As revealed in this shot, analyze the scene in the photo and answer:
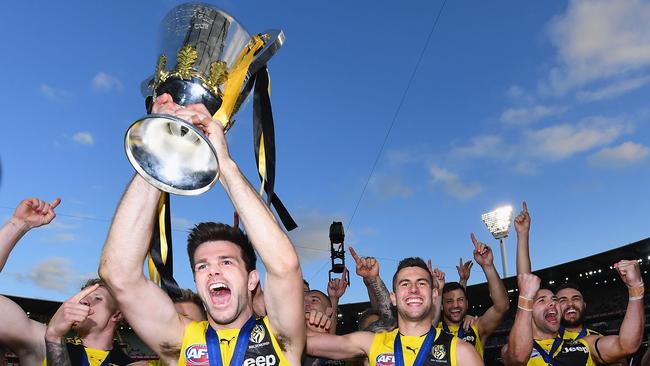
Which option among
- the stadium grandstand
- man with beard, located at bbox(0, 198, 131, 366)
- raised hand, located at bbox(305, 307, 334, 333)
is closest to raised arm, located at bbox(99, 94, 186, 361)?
man with beard, located at bbox(0, 198, 131, 366)

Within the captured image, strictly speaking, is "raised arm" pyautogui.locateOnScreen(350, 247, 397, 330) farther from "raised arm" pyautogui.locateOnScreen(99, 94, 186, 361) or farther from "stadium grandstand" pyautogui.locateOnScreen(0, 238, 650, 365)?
"stadium grandstand" pyautogui.locateOnScreen(0, 238, 650, 365)

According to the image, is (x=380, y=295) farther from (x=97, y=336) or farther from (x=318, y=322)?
(x=97, y=336)

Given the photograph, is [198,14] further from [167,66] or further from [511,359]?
[511,359]

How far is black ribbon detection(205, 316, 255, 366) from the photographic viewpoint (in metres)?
2.63

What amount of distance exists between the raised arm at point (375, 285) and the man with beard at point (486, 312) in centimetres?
66

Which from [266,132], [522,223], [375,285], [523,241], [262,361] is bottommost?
[262,361]

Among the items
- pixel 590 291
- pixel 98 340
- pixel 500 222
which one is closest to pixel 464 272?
pixel 98 340

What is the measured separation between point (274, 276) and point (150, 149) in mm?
762

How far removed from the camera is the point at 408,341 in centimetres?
405

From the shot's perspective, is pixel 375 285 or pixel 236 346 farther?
pixel 375 285

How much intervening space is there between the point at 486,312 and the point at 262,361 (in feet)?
12.1

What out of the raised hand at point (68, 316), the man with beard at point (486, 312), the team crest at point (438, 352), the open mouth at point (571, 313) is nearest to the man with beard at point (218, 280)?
the raised hand at point (68, 316)

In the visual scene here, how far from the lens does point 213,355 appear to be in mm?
2656

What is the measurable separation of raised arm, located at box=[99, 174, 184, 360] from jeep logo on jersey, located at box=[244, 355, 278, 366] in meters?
0.51
